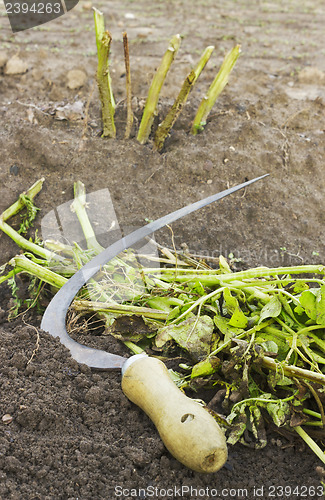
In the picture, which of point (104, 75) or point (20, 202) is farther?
point (104, 75)

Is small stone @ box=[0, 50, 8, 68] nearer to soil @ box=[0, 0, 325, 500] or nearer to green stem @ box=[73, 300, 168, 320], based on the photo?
soil @ box=[0, 0, 325, 500]

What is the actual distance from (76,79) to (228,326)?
9.38 feet

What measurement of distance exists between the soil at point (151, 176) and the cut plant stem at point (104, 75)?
0.10 meters

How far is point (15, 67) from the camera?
12.8 feet

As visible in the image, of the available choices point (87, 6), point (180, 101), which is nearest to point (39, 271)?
point (180, 101)

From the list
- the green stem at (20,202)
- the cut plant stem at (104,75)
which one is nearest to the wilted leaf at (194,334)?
the green stem at (20,202)

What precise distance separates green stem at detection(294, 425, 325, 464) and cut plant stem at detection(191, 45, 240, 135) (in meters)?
2.21

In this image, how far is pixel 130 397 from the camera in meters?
1.58

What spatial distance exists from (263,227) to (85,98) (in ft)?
6.04

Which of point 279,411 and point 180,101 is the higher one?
point 180,101

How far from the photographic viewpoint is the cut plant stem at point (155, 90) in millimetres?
2730

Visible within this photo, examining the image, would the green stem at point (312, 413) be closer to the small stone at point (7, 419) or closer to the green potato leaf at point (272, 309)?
the green potato leaf at point (272, 309)

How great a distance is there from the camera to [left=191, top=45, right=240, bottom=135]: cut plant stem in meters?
2.98

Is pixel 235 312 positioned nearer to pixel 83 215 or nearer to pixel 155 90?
pixel 83 215
